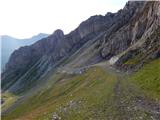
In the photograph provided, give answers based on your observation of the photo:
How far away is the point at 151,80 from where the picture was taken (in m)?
79.1

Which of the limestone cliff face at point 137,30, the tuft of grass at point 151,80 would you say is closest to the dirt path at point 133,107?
the tuft of grass at point 151,80

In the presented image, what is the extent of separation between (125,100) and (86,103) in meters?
6.43

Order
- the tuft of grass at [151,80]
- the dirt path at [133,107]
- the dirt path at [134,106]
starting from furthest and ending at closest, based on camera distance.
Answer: the tuft of grass at [151,80] < the dirt path at [134,106] < the dirt path at [133,107]

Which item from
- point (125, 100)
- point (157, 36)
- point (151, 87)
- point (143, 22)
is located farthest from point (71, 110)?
point (143, 22)

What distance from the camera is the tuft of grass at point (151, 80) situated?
67.9 meters

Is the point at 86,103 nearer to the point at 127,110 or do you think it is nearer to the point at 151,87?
the point at 127,110

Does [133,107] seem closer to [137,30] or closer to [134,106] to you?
[134,106]

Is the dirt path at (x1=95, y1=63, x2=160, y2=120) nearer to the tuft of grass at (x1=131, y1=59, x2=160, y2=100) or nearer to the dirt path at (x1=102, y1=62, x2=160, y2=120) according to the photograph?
the dirt path at (x1=102, y1=62, x2=160, y2=120)

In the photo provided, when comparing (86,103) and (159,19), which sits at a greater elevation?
(159,19)

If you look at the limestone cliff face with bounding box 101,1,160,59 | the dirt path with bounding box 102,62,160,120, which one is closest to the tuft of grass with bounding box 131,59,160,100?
the dirt path with bounding box 102,62,160,120

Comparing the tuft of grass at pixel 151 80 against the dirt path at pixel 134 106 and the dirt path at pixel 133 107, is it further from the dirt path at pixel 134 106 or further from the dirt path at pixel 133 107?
the dirt path at pixel 133 107

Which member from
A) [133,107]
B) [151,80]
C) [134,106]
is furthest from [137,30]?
[133,107]

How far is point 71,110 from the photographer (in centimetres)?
5103

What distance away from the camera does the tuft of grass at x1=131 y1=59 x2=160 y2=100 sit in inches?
2672
